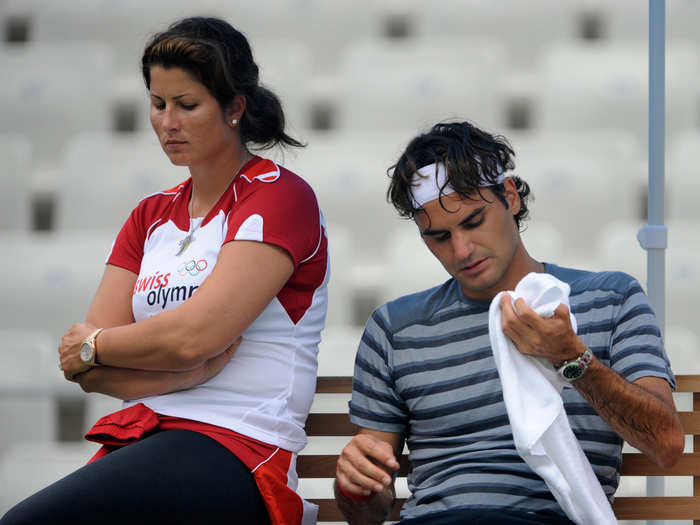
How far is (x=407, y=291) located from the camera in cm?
252

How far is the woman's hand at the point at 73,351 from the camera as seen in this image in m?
1.33

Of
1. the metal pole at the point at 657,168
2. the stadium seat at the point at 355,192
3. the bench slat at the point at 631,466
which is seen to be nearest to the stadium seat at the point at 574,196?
the stadium seat at the point at 355,192

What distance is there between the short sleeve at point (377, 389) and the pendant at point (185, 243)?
0.30m

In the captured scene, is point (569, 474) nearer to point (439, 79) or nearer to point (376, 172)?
point (376, 172)

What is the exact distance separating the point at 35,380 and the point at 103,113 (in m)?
1.02

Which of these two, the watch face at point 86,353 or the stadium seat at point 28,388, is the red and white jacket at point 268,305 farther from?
the stadium seat at point 28,388

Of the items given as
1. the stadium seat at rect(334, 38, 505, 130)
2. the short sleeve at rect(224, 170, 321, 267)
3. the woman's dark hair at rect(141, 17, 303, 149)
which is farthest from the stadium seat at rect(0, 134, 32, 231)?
the short sleeve at rect(224, 170, 321, 267)

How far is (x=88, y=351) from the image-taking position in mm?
1318

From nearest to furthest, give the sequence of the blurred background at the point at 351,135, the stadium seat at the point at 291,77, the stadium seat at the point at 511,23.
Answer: the blurred background at the point at 351,135 → the stadium seat at the point at 291,77 → the stadium seat at the point at 511,23

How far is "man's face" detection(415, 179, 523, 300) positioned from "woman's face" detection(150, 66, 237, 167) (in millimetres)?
343

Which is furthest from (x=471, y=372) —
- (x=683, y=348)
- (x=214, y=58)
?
(x=683, y=348)

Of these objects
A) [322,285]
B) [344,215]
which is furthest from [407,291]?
[322,285]

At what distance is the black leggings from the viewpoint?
1173 millimetres

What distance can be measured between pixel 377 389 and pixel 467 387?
137mm
